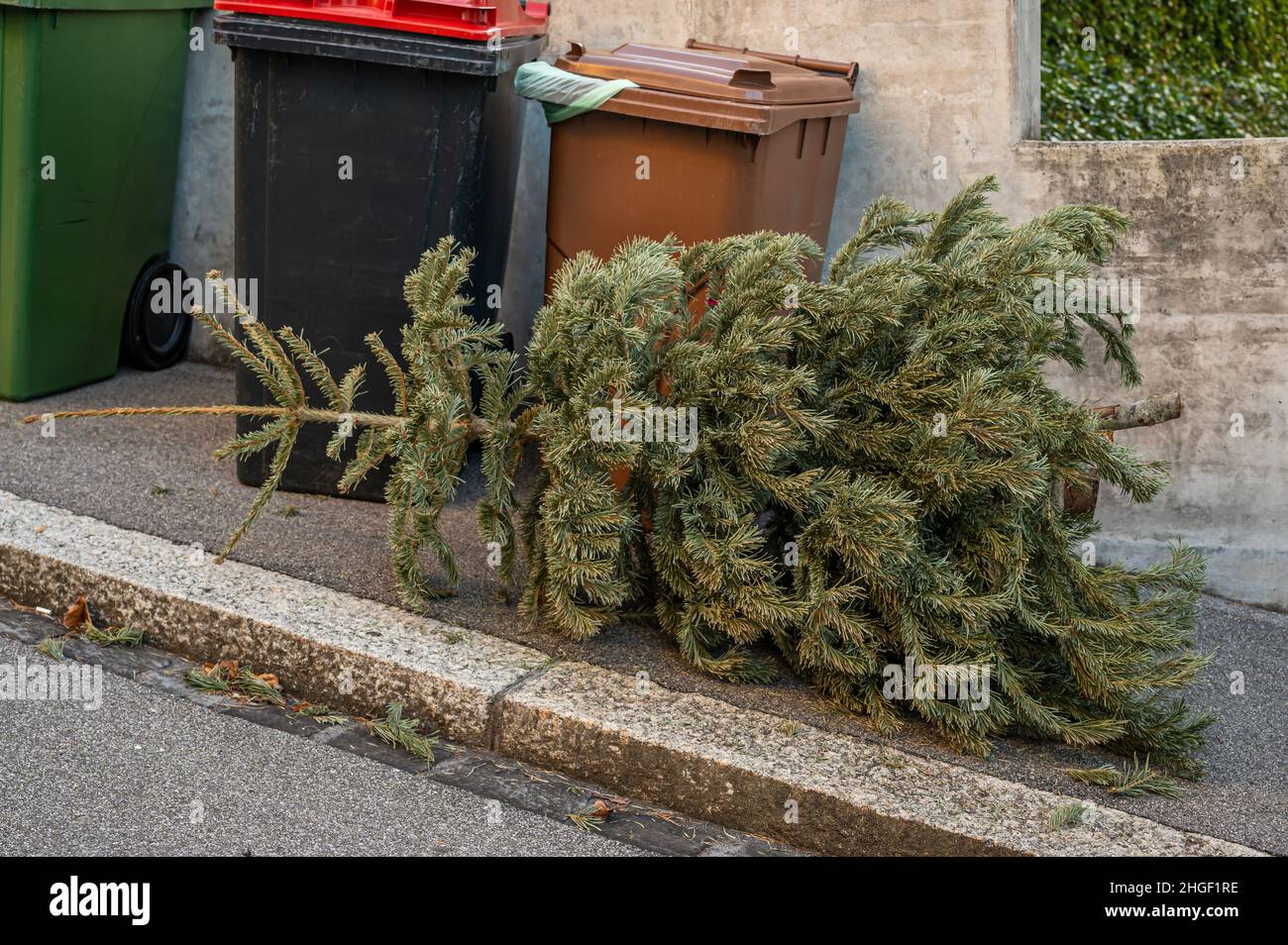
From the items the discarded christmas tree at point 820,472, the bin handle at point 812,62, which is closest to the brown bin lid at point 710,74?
the bin handle at point 812,62

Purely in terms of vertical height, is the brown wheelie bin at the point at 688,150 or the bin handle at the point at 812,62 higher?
the bin handle at the point at 812,62

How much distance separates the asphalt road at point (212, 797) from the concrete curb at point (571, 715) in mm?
212

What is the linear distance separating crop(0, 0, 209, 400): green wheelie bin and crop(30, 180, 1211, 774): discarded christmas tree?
1.79m

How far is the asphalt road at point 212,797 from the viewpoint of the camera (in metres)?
2.77

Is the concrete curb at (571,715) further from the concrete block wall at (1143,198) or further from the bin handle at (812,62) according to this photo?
the bin handle at (812,62)

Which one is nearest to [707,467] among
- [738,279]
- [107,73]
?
[738,279]

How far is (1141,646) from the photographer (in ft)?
A: 10.8

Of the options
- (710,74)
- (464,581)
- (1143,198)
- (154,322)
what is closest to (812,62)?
(710,74)

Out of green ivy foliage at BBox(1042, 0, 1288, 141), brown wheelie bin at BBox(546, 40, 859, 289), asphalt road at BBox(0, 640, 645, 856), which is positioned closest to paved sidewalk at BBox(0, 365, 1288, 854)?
asphalt road at BBox(0, 640, 645, 856)

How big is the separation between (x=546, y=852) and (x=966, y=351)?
4.95ft

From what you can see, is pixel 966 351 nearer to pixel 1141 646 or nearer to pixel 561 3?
pixel 1141 646

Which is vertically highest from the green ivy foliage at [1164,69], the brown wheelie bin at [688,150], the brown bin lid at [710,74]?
the green ivy foliage at [1164,69]

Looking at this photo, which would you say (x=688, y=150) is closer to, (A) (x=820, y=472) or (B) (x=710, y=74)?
(B) (x=710, y=74)

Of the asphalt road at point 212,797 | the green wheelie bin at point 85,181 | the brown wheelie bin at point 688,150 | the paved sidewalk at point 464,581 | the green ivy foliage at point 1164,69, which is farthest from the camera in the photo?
the green ivy foliage at point 1164,69
